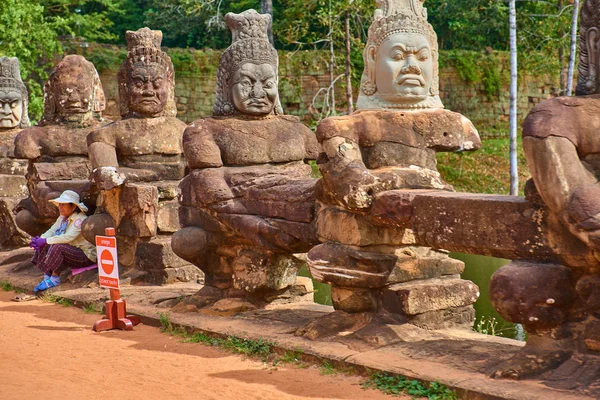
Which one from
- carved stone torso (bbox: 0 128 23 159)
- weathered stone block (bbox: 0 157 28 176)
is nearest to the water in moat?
weathered stone block (bbox: 0 157 28 176)

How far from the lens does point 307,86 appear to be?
23.8m

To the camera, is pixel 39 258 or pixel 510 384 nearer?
pixel 510 384

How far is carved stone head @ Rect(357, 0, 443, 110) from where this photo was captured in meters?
6.12

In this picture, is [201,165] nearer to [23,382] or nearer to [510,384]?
[23,382]

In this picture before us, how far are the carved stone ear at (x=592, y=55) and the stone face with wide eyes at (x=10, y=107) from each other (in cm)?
928

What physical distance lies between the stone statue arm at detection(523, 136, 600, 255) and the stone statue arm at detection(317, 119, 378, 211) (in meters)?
1.33

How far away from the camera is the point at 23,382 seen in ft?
18.0

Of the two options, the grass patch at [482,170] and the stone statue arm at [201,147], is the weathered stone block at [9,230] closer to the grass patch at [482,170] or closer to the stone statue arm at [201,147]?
the stone statue arm at [201,147]

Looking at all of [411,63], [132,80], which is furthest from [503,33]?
[411,63]

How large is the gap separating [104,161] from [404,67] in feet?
12.4

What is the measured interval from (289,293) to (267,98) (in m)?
1.61

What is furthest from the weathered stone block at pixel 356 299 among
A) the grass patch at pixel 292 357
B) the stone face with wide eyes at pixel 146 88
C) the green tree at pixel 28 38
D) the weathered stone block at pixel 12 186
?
the green tree at pixel 28 38

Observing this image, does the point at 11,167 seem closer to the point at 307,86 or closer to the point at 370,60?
the point at 370,60

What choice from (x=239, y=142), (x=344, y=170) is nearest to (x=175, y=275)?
(x=239, y=142)
